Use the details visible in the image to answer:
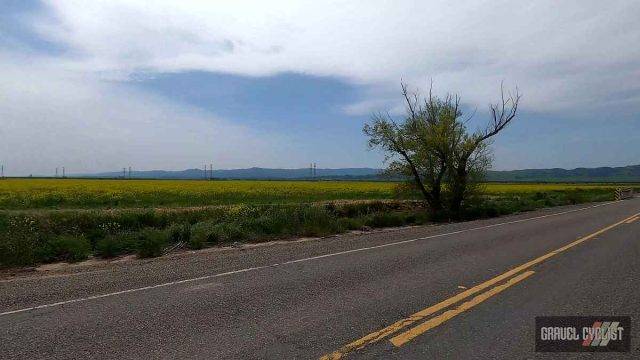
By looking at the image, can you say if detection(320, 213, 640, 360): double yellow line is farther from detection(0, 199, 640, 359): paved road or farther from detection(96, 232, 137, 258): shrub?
detection(96, 232, 137, 258): shrub

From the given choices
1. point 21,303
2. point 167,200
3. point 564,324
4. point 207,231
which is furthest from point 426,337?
point 167,200

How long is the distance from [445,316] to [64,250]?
34.5ft

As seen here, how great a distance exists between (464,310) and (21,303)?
247 inches

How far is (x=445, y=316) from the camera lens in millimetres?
5883

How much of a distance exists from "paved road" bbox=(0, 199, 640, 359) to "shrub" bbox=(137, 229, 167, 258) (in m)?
1.89

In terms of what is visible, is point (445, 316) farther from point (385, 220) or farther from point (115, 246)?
point (385, 220)

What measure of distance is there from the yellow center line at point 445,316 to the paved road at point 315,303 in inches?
0.9

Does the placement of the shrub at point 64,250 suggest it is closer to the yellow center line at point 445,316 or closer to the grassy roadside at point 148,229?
the grassy roadside at point 148,229

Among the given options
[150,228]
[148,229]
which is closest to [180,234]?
[148,229]

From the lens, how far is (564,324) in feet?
18.4

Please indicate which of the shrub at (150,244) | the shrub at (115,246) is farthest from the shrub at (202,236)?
the shrub at (115,246)

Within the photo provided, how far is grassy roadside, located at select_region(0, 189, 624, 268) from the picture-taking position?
12148 millimetres

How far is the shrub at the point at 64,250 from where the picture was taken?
472 inches

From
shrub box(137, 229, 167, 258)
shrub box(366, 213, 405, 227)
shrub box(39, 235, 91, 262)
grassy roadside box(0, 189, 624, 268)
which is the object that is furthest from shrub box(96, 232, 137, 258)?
shrub box(366, 213, 405, 227)
